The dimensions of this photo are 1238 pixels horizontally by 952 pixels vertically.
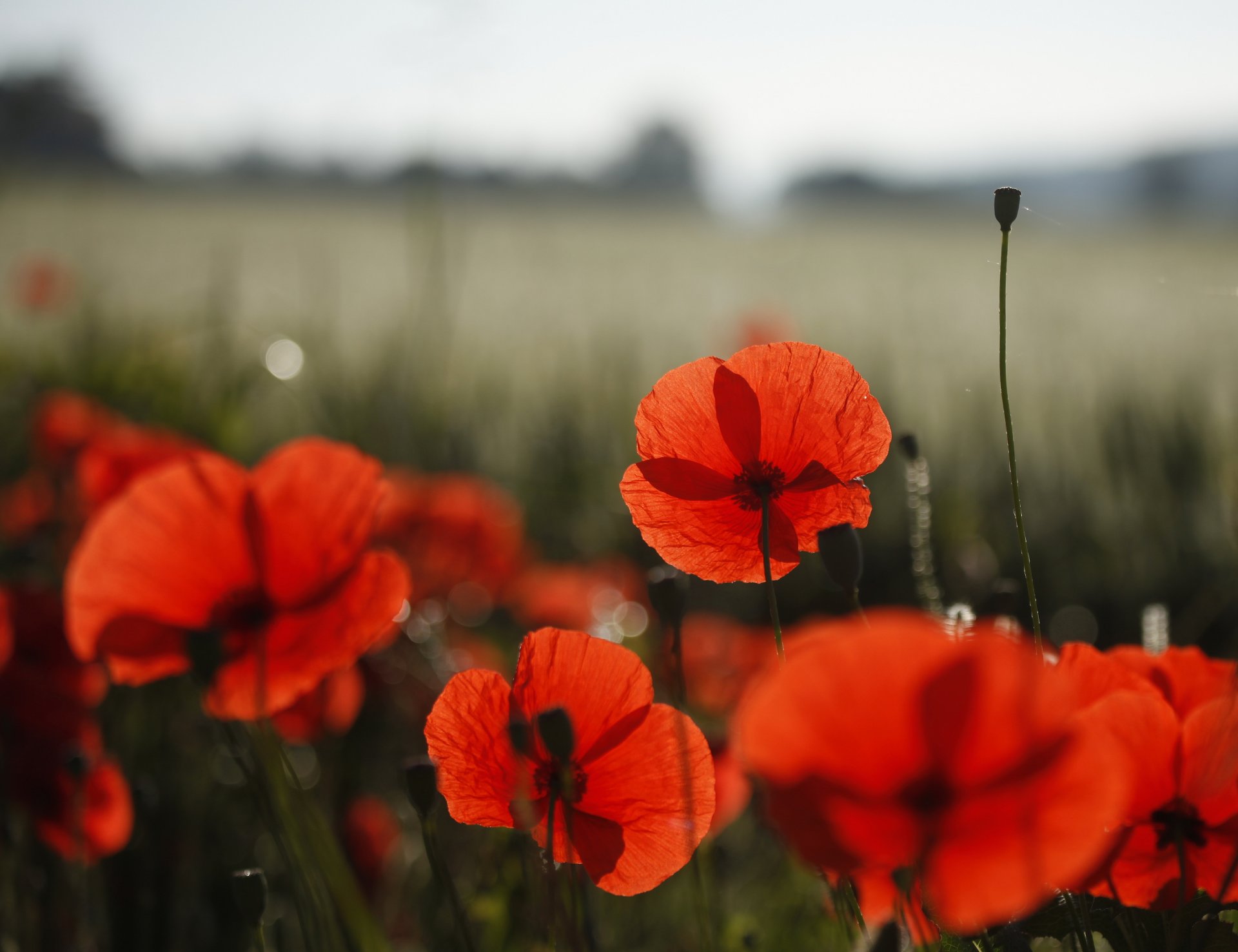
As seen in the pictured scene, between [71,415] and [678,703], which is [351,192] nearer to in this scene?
[71,415]

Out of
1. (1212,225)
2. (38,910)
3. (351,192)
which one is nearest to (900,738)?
(38,910)

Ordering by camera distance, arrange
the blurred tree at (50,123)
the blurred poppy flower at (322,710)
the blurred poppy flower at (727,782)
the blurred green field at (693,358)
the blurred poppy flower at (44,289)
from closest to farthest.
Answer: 1. the blurred poppy flower at (727,782)
2. the blurred poppy flower at (322,710)
3. the blurred green field at (693,358)
4. the blurred tree at (50,123)
5. the blurred poppy flower at (44,289)

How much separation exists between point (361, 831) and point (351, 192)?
31.4 feet

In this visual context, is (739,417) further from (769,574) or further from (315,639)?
(315,639)

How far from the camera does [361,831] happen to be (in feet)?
2.59

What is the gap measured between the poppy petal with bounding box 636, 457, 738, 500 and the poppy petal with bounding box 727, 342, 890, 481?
19 millimetres

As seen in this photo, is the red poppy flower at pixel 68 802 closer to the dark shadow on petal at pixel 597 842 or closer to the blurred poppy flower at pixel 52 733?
the blurred poppy flower at pixel 52 733

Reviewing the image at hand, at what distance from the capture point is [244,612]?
502 millimetres

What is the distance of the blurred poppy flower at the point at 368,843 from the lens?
780 millimetres

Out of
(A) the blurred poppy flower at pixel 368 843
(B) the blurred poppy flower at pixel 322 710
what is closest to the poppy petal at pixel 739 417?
(B) the blurred poppy flower at pixel 322 710

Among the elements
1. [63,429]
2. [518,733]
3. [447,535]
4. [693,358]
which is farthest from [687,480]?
[693,358]

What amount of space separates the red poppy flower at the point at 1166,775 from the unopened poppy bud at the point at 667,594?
5.1 inches

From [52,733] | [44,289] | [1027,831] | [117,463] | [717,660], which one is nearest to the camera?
[1027,831]

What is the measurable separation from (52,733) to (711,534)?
0.52 meters
